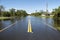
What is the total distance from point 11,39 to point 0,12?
337 feet

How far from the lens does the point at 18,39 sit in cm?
1123

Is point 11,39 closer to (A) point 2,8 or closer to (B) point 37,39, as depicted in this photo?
(B) point 37,39

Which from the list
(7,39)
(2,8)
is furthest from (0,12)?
(7,39)

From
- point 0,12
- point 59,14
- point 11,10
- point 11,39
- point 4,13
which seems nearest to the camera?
point 11,39

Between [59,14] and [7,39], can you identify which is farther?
[59,14]

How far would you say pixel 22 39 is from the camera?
11.2 meters

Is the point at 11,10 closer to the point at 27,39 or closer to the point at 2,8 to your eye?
the point at 2,8

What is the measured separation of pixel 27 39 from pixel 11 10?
135 metres

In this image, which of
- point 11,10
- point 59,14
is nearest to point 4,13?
point 11,10

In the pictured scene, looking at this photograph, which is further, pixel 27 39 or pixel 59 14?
pixel 59 14

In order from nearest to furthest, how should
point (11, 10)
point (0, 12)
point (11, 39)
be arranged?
point (11, 39)
point (0, 12)
point (11, 10)

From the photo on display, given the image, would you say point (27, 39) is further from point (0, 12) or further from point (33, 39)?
point (0, 12)

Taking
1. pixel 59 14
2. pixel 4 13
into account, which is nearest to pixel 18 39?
pixel 59 14

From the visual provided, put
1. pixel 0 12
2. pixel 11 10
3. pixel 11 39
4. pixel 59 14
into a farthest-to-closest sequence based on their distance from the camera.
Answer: pixel 11 10 → pixel 0 12 → pixel 59 14 → pixel 11 39
